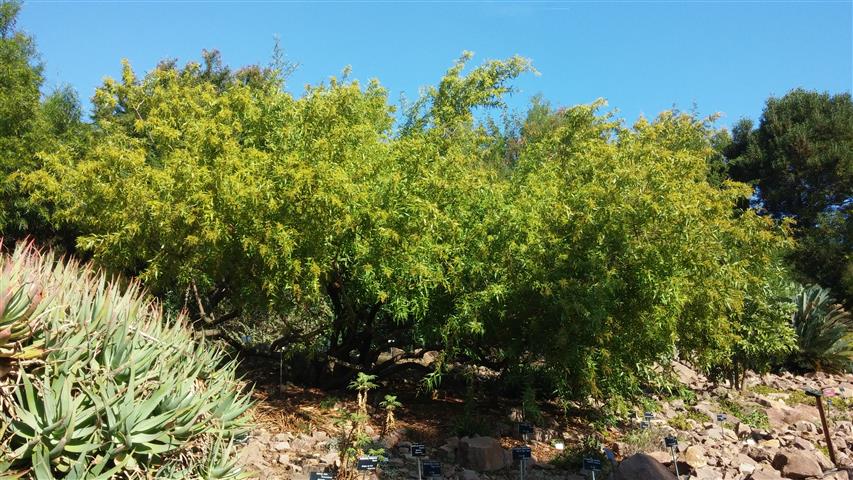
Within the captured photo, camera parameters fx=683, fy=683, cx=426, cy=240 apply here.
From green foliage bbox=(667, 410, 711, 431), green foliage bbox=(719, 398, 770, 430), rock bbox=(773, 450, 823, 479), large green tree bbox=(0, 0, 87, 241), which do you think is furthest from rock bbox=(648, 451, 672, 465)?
large green tree bbox=(0, 0, 87, 241)

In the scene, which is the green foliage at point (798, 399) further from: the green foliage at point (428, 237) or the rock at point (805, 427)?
the green foliage at point (428, 237)

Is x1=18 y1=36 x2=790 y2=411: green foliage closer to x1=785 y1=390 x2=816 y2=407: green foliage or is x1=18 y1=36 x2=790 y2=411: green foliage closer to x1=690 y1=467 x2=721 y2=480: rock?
x1=690 y1=467 x2=721 y2=480: rock

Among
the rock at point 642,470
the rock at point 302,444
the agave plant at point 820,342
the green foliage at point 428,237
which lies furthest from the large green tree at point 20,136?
the agave plant at point 820,342

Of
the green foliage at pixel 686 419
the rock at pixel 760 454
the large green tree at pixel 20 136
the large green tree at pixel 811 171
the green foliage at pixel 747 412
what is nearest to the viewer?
the rock at pixel 760 454

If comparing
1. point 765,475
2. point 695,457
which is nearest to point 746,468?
point 765,475

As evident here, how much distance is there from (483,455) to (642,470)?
1569 millimetres

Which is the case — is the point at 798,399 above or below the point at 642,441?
above

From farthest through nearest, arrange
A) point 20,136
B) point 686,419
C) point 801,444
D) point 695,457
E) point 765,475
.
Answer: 1. point 20,136
2. point 686,419
3. point 801,444
4. point 695,457
5. point 765,475

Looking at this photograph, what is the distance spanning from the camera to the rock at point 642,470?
6.52m

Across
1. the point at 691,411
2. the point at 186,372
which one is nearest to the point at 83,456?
the point at 186,372

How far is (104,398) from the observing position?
386 centimetres

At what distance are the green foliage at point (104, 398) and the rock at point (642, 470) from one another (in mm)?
3861

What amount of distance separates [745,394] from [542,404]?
16.9 feet

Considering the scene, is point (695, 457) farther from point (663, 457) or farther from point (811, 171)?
point (811, 171)
